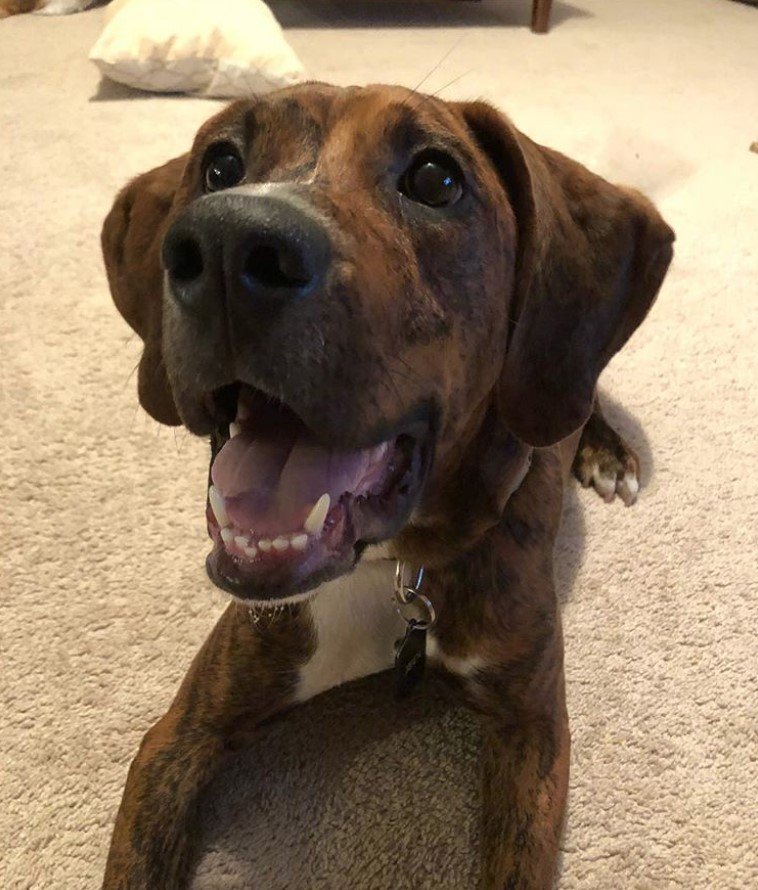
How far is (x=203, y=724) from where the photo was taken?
1.45 m

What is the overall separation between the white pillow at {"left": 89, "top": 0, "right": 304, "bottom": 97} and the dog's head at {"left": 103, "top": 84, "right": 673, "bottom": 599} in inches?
96.7

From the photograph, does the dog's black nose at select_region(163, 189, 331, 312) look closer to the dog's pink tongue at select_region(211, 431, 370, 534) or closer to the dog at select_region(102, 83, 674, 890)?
the dog at select_region(102, 83, 674, 890)

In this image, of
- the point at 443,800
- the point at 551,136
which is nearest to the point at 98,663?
the point at 443,800

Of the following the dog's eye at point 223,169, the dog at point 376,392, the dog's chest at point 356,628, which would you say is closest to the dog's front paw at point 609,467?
the dog at point 376,392

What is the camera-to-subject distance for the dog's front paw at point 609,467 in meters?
2.07

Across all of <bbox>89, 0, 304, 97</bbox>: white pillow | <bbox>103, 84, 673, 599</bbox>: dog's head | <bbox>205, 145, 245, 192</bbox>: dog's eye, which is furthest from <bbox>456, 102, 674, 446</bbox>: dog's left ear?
<bbox>89, 0, 304, 97</bbox>: white pillow

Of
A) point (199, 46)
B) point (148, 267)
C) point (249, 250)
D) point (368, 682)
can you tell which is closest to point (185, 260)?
point (249, 250)

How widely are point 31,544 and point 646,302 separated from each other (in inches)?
51.6

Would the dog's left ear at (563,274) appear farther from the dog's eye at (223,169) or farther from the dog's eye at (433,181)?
the dog's eye at (223,169)

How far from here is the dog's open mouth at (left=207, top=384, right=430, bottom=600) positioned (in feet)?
3.62

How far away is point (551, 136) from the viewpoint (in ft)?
12.5

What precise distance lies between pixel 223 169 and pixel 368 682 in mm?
951

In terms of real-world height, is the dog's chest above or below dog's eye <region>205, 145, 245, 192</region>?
below

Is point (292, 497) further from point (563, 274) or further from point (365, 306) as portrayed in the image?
point (563, 274)
